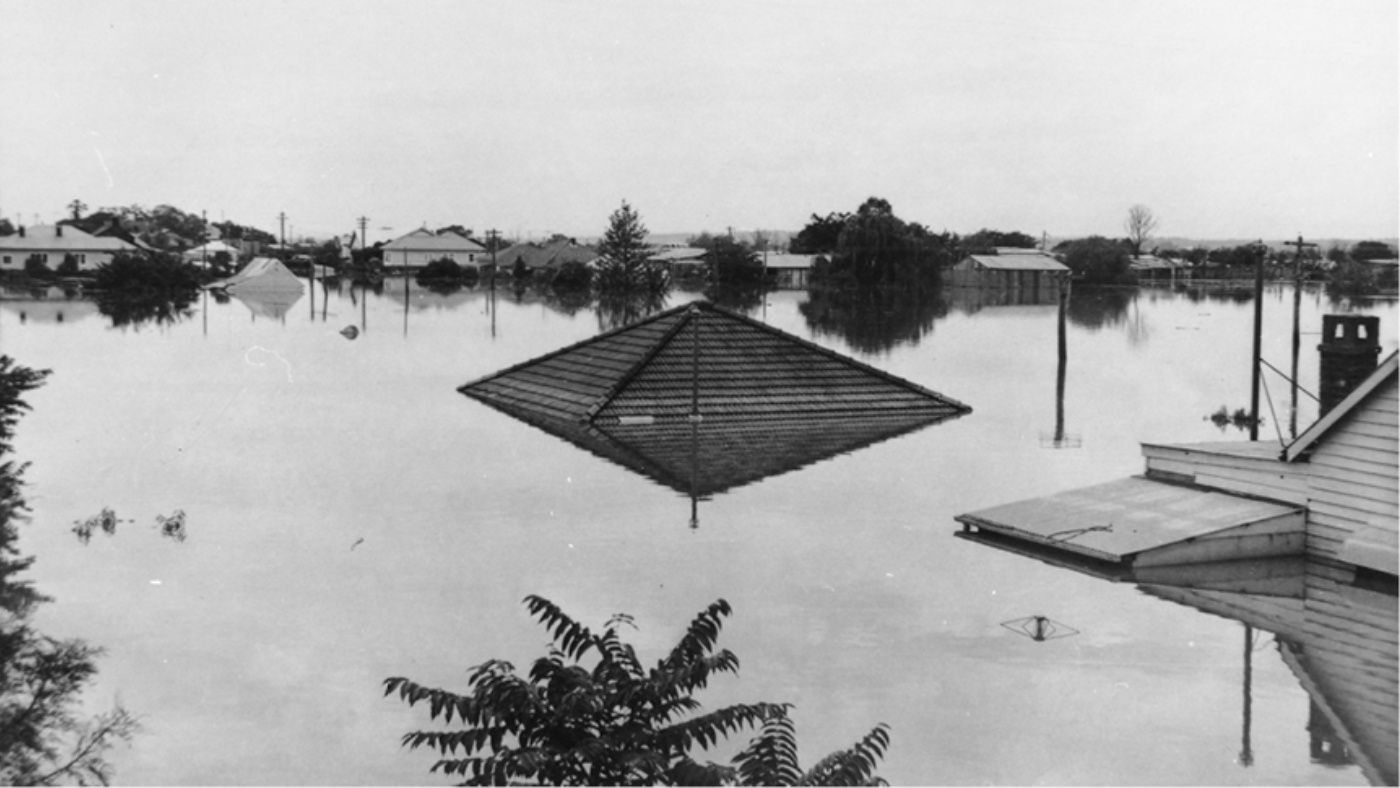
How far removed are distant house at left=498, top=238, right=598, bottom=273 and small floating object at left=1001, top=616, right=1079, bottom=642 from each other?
94767 millimetres

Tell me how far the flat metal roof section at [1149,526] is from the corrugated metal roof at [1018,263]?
87422 millimetres

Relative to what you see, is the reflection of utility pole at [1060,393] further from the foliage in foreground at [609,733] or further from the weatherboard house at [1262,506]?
the foliage in foreground at [609,733]

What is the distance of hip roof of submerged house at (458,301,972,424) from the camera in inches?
1072

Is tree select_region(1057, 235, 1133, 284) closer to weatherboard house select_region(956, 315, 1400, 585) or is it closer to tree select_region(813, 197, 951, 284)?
tree select_region(813, 197, 951, 284)

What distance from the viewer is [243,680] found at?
35.9 feet

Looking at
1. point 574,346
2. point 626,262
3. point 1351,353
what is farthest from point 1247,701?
point 626,262

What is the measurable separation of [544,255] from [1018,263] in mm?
36176

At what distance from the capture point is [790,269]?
104m

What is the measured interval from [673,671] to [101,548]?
10.4 metres

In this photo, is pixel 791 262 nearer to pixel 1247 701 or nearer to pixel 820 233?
pixel 820 233

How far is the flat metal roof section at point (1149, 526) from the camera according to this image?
1484 centimetres

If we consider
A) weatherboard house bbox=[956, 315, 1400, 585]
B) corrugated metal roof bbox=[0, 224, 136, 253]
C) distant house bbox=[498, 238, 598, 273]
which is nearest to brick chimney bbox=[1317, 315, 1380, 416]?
weatherboard house bbox=[956, 315, 1400, 585]

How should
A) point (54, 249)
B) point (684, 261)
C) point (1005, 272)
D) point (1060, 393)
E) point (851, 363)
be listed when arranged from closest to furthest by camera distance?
1. point (851, 363)
2. point (1060, 393)
3. point (54, 249)
4. point (1005, 272)
5. point (684, 261)

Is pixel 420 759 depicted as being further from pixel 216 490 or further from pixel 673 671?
pixel 216 490
